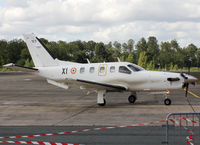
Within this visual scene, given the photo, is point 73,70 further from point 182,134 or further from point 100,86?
point 182,134

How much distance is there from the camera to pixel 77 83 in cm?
1733

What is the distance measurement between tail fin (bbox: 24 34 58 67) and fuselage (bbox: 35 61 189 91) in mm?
1006

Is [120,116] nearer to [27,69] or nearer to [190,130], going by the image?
[190,130]

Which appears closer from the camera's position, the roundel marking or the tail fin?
the roundel marking

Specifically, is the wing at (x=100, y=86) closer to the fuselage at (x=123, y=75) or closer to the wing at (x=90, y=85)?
the wing at (x=90, y=85)

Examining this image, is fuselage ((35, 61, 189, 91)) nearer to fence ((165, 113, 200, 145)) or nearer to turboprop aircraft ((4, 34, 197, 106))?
turboprop aircraft ((4, 34, 197, 106))

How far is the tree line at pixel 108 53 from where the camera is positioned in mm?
118062

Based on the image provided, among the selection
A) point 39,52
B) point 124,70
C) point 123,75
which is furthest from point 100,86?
point 39,52

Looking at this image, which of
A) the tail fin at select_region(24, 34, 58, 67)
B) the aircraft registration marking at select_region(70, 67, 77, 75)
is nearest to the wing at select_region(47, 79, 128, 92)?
the aircraft registration marking at select_region(70, 67, 77, 75)

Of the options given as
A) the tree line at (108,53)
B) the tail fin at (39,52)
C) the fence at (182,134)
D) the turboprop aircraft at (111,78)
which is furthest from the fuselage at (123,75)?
the tree line at (108,53)

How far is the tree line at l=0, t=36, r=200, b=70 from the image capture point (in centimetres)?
11806

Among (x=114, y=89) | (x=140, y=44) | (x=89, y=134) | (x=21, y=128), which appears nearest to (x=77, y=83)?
(x=114, y=89)

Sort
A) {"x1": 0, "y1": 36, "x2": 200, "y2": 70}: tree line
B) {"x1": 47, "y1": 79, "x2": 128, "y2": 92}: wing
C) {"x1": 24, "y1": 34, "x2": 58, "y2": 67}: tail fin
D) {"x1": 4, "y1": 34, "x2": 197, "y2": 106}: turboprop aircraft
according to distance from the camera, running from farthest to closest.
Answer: {"x1": 0, "y1": 36, "x2": 200, "y2": 70}: tree line, {"x1": 24, "y1": 34, "x2": 58, "y2": 67}: tail fin, {"x1": 4, "y1": 34, "x2": 197, "y2": 106}: turboprop aircraft, {"x1": 47, "y1": 79, "x2": 128, "y2": 92}: wing

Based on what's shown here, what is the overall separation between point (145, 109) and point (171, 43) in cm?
17276
